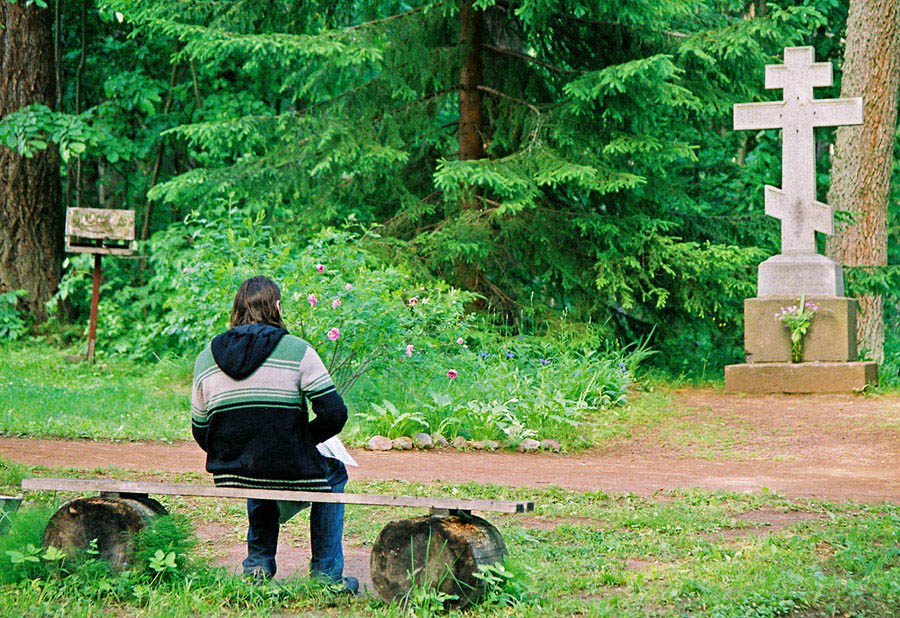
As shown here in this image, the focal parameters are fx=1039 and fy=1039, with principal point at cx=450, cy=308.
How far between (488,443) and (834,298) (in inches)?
226

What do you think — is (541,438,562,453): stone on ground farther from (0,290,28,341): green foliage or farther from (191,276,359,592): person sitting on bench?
(0,290,28,341): green foliage

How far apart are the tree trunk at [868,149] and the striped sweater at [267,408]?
1336cm

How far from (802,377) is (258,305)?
9.28 meters

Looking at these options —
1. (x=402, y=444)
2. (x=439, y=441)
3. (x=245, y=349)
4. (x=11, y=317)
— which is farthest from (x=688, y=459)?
(x=11, y=317)

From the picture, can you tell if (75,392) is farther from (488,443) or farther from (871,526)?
(871,526)

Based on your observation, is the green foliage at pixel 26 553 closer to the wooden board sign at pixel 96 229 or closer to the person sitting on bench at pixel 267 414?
the person sitting on bench at pixel 267 414

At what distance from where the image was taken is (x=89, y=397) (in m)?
10.9

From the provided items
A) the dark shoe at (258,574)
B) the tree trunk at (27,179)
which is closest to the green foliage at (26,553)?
the dark shoe at (258,574)

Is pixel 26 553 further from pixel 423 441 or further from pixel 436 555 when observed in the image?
pixel 423 441

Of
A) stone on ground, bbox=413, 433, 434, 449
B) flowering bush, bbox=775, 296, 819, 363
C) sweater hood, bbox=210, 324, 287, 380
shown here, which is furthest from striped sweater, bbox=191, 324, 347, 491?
flowering bush, bbox=775, 296, 819, 363

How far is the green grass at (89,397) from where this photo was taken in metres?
8.91

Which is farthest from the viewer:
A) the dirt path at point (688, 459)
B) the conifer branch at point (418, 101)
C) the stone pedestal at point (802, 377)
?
the conifer branch at point (418, 101)

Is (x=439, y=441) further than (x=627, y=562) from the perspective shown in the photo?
Yes

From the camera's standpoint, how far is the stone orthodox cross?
12789 mm
